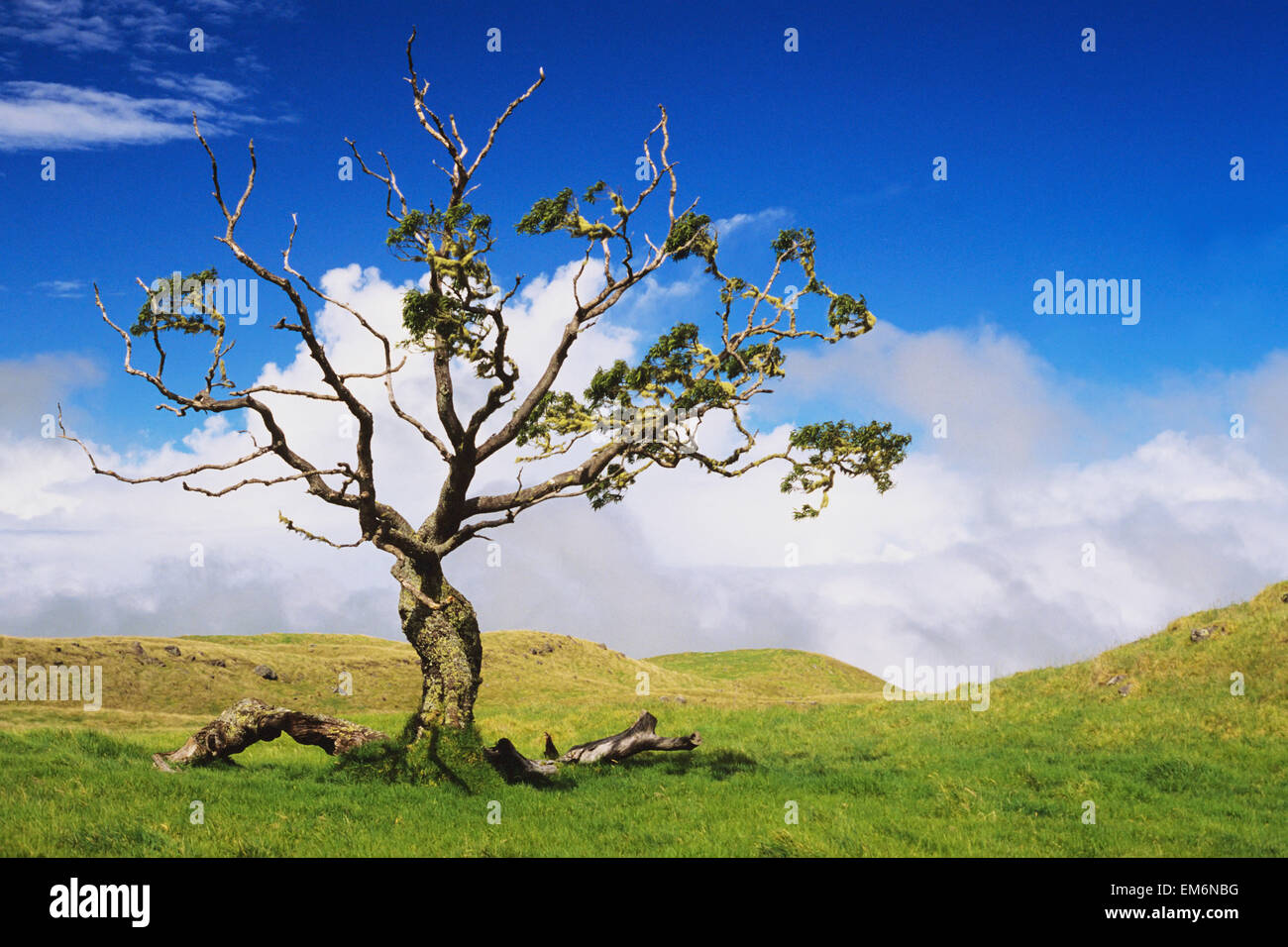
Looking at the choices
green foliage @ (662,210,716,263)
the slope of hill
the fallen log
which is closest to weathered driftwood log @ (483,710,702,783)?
the fallen log

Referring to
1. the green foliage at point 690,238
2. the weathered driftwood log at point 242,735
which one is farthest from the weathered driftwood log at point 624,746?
the green foliage at point 690,238

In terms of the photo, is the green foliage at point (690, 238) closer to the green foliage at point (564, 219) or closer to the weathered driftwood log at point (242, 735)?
the green foliage at point (564, 219)

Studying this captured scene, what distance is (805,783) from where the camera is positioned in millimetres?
17734

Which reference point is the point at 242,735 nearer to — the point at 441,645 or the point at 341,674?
the point at 441,645

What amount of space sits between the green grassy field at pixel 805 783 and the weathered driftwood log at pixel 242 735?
2.29 feet

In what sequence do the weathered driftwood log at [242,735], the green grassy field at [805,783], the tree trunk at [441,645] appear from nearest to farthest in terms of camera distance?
1. the green grassy field at [805,783]
2. the weathered driftwood log at [242,735]
3. the tree trunk at [441,645]

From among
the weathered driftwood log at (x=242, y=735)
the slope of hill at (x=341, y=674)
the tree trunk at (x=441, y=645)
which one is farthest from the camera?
the slope of hill at (x=341, y=674)

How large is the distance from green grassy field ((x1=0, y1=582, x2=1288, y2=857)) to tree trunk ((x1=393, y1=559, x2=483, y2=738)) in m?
2.44

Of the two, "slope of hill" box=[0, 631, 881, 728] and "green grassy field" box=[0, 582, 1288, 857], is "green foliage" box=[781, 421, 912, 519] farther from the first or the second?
"slope of hill" box=[0, 631, 881, 728]

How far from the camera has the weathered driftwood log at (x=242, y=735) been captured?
18234 millimetres

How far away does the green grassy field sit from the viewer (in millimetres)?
12719
